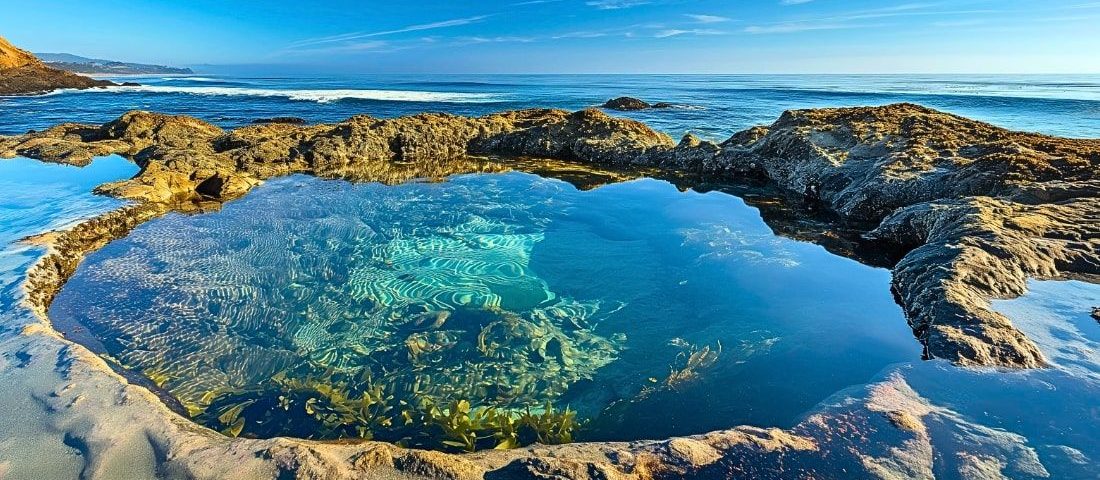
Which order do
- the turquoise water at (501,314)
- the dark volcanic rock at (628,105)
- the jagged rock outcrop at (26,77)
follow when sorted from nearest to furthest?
the turquoise water at (501,314) < the dark volcanic rock at (628,105) < the jagged rock outcrop at (26,77)

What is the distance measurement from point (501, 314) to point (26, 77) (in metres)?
58.5

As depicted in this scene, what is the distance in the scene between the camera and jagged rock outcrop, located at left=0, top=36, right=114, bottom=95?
39781mm

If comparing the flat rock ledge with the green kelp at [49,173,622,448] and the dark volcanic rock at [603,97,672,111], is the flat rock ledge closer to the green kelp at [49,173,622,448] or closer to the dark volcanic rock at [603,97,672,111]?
the green kelp at [49,173,622,448]

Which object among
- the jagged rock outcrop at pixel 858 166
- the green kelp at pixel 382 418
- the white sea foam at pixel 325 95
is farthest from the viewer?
the white sea foam at pixel 325 95

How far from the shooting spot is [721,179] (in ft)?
39.9

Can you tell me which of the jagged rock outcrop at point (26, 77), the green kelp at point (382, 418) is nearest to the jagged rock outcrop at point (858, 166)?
the green kelp at point (382, 418)

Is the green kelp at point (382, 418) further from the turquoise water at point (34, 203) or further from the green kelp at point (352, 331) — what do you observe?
the turquoise water at point (34, 203)

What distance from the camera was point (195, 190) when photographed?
10281 millimetres

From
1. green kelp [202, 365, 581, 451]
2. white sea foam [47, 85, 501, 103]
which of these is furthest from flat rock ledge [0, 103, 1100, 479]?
white sea foam [47, 85, 501, 103]

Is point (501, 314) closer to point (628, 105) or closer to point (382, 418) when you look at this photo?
point (382, 418)

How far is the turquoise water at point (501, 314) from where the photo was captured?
157 inches

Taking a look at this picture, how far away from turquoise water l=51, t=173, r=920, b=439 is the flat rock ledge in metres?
0.49

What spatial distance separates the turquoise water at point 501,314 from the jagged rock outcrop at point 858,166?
671mm

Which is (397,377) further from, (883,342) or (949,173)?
(949,173)
